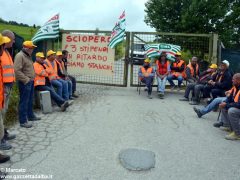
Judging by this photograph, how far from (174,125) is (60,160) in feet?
10.7

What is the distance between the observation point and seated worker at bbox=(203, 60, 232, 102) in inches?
345

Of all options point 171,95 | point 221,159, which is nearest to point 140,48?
point 171,95

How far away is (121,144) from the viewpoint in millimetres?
5957

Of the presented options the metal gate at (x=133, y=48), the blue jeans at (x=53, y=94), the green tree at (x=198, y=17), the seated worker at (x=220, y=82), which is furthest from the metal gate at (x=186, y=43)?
the green tree at (x=198, y=17)

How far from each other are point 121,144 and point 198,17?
1700 cm

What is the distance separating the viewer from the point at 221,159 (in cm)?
545

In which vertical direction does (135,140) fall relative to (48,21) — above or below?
below

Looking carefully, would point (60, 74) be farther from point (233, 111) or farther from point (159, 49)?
point (233, 111)

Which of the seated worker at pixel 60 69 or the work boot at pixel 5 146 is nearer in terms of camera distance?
the work boot at pixel 5 146

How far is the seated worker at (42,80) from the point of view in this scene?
7891 mm

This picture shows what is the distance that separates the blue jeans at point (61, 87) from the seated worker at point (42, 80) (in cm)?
45

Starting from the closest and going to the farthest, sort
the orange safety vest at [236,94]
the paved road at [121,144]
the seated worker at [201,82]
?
the paved road at [121,144]
the orange safety vest at [236,94]
the seated worker at [201,82]

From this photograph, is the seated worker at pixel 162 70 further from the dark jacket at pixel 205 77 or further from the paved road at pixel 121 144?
the paved road at pixel 121 144

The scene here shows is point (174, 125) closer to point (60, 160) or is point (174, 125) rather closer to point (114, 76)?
point (60, 160)
